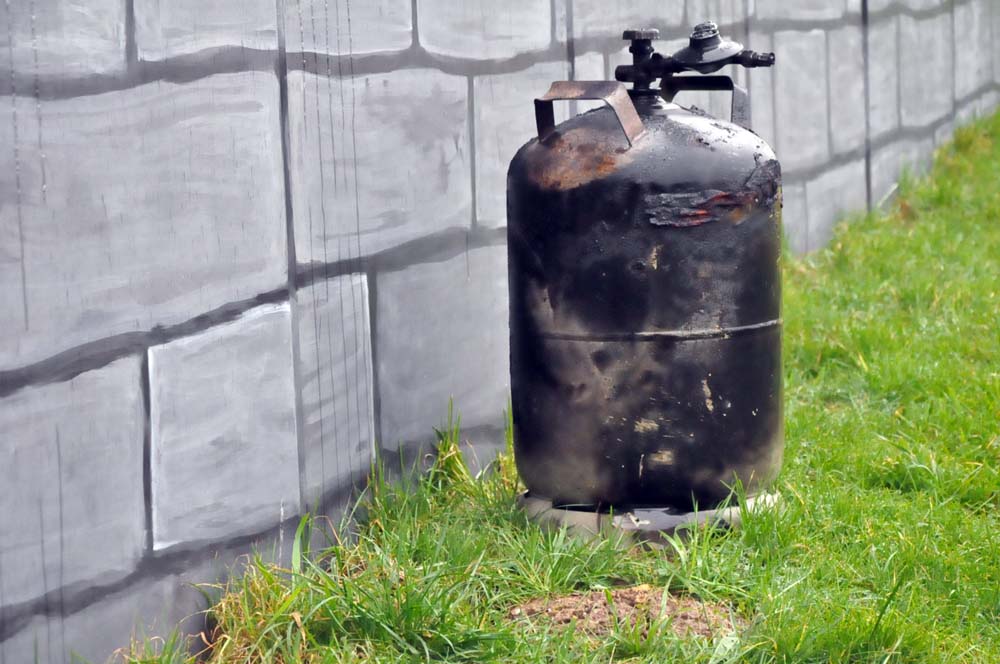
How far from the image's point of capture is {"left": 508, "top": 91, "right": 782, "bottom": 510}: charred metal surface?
2.80 meters

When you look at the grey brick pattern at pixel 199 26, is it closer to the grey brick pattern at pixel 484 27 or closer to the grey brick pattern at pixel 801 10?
the grey brick pattern at pixel 484 27

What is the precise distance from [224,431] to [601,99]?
1.10 metres

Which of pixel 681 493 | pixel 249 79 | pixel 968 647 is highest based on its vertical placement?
pixel 249 79

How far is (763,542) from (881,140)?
4.53 m

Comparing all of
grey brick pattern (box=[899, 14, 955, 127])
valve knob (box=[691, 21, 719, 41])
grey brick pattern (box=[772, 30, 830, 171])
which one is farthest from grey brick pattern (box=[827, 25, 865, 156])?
valve knob (box=[691, 21, 719, 41])

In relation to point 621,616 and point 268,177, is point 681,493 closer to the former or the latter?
point 621,616

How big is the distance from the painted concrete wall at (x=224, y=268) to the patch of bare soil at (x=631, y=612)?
610 millimetres

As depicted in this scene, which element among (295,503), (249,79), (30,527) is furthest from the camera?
(295,503)

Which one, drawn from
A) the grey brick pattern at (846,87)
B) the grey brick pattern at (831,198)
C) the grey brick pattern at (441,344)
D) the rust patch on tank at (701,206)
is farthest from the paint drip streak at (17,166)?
the grey brick pattern at (846,87)

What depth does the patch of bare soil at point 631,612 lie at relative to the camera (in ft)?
8.13

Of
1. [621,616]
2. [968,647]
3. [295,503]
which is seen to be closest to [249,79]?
[295,503]

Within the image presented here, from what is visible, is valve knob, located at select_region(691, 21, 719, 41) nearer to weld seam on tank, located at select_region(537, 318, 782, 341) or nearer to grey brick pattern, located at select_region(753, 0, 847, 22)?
weld seam on tank, located at select_region(537, 318, 782, 341)

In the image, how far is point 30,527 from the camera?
81.8 inches

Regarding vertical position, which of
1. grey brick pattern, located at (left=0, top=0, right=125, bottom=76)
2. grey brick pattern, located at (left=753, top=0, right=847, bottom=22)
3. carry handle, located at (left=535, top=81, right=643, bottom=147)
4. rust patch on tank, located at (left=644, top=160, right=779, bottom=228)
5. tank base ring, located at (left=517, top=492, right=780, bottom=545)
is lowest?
tank base ring, located at (left=517, top=492, right=780, bottom=545)
